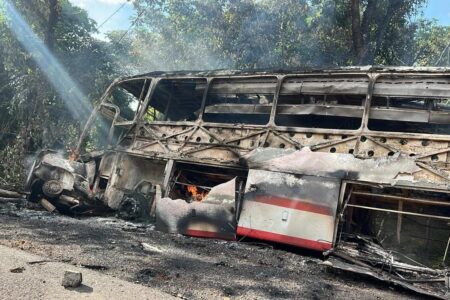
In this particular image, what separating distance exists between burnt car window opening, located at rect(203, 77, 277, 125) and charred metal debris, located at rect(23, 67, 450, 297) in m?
0.03

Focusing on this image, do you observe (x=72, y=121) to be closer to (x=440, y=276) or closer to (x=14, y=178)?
(x=14, y=178)

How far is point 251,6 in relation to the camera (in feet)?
52.3

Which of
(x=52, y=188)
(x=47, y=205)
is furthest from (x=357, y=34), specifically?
(x=47, y=205)

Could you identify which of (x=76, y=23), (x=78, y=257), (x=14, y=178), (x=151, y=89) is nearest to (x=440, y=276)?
(x=78, y=257)

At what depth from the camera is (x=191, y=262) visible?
500 cm

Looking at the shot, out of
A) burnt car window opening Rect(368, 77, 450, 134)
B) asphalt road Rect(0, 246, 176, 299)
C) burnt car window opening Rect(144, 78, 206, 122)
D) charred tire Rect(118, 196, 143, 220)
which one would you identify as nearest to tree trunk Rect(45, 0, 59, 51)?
burnt car window opening Rect(144, 78, 206, 122)

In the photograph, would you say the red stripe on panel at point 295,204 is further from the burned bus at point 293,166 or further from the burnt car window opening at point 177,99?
the burnt car window opening at point 177,99

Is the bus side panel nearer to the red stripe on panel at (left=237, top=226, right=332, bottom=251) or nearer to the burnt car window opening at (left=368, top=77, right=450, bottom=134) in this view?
the red stripe on panel at (left=237, top=226, right=332, bottom=251)

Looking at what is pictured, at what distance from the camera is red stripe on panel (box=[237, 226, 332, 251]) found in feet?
21.0

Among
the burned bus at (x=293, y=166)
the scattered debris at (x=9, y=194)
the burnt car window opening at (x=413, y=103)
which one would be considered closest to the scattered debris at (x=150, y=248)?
the burned bus at (x=293, y=166)

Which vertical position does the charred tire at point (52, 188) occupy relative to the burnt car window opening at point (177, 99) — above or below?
below

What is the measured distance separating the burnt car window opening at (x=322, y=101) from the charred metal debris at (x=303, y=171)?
23 millimetres

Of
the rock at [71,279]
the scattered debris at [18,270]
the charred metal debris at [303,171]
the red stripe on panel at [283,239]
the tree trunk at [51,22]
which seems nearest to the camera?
the rock at [71,279]

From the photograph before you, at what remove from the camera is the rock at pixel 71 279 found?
3523mm
